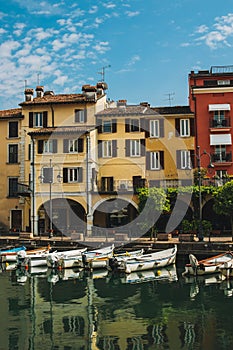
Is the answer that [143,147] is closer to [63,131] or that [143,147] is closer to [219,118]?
[219,118]

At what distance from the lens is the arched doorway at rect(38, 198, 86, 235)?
143 ft

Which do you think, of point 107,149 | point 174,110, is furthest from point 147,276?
point 174,110

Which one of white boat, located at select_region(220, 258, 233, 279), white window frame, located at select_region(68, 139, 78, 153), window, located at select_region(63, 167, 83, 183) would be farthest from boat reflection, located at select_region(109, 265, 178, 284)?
white window frame, located at select_region(68, 139, 78, 153)

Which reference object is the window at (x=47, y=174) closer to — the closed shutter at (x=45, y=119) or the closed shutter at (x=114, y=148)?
the closed shutter at (x=45, y=119)

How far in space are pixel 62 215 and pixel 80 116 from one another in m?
10.7

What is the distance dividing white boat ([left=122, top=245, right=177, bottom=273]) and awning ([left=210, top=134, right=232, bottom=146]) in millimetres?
14691

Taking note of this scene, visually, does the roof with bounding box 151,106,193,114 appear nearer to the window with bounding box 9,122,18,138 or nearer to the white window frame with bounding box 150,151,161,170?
the white window frame with bounding box 150,151,161,170

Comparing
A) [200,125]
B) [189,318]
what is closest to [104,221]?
[200,125]

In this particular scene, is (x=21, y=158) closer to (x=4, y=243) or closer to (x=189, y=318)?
(x=4, y=243)

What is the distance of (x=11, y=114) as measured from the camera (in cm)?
4791

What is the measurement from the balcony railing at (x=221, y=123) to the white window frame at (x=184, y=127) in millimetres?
2498

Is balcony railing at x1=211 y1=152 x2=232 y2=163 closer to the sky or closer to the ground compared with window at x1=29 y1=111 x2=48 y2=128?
closer to the ground

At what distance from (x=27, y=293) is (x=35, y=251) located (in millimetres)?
10406

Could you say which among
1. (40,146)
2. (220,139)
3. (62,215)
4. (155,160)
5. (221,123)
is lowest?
(62,215)
